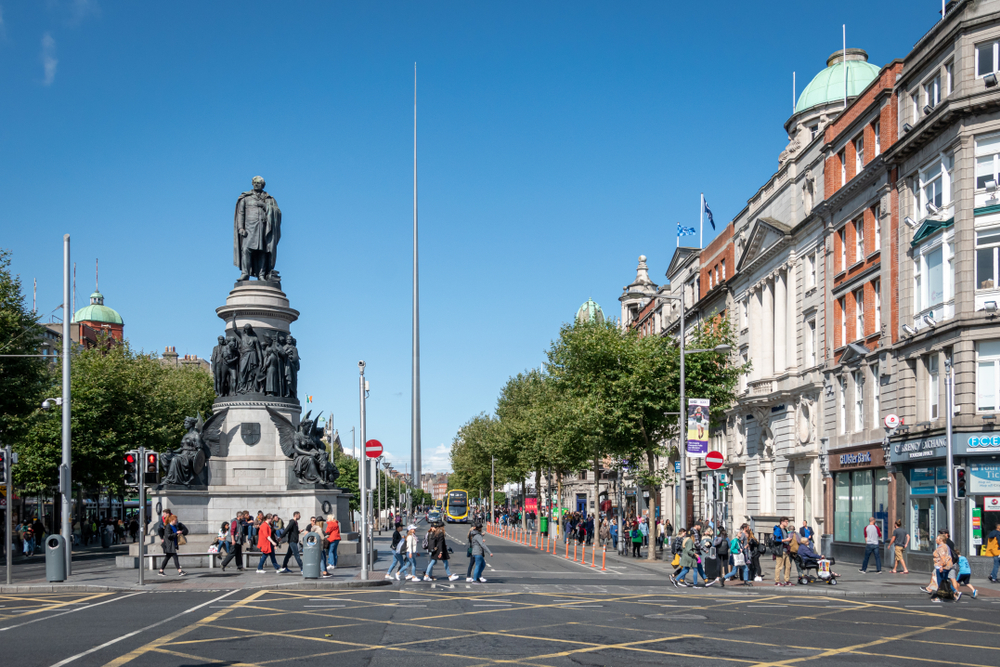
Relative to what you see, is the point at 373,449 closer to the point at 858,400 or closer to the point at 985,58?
the point at 858,400

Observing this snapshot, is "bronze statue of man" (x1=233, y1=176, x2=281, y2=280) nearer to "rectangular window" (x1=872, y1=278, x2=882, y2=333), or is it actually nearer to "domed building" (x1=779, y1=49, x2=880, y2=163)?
"rectangular window" (x1=872, y1=278, x2=882, y2=333)

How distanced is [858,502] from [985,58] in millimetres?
17185

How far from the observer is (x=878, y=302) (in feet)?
129

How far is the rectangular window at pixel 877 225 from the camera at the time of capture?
128 ft

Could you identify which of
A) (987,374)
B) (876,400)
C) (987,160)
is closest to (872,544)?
(987,374)

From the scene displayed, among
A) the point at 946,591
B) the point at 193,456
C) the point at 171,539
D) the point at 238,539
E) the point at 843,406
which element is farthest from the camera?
the point at 843,406

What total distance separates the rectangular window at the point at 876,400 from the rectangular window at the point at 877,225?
4463 mm

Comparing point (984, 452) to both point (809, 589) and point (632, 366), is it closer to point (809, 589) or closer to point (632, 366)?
point (809, 589)

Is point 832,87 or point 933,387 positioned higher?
point 832,87

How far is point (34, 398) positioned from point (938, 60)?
3676 centimetres

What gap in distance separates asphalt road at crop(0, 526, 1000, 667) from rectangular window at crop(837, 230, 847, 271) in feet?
65.6

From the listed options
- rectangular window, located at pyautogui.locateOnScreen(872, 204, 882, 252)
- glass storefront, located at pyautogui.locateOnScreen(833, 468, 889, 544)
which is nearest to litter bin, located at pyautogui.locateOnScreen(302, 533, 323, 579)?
glass storefront, located at pyautogui.locateOnScreen(833, 468, 889, 544)

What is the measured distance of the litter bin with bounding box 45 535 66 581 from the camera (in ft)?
89.8

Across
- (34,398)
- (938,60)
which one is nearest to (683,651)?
(938,60)
